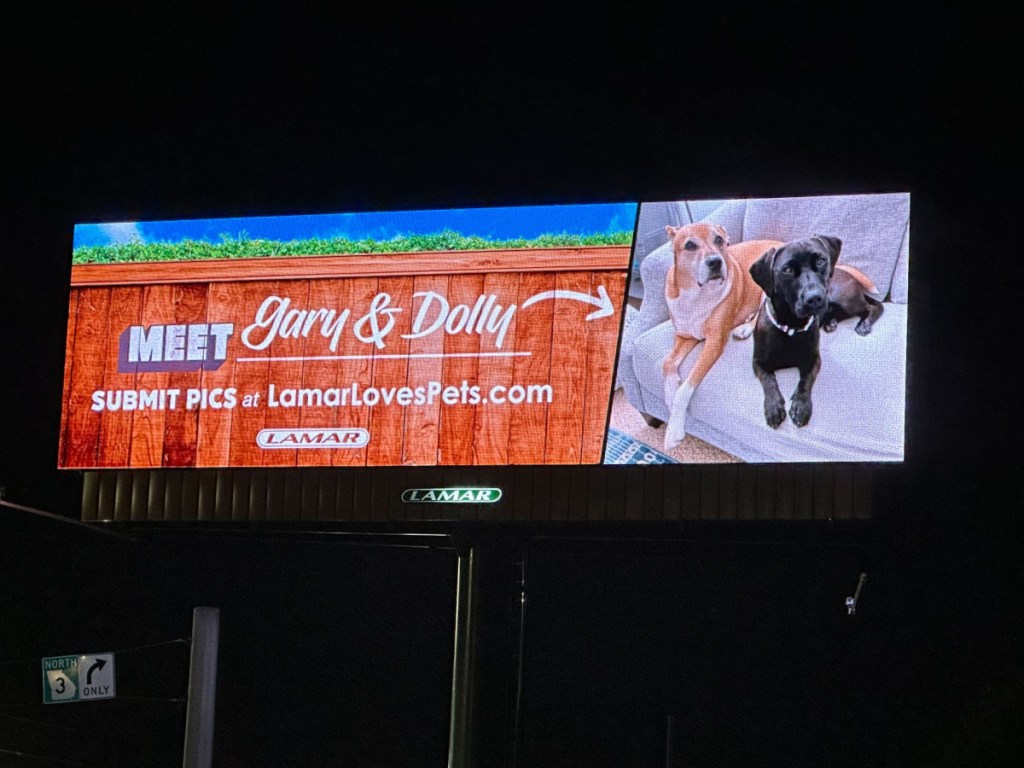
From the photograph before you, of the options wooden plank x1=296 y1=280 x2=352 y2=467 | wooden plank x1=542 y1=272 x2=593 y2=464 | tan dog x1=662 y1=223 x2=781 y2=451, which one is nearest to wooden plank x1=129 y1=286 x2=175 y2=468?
wooden plank x1=296 y1=280 x2=352 y2=467

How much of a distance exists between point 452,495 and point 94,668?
407cm

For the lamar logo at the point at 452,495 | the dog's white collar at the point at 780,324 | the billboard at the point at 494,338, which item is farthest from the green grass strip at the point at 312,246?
the lamar logo at the point at 452,495

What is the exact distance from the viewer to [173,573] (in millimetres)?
20422

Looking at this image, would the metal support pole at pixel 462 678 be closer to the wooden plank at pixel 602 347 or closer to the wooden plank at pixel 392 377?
the wooden plank at pixel 392 377

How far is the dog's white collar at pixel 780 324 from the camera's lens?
Result: 16.1 m

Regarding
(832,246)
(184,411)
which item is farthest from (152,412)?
(832,246)

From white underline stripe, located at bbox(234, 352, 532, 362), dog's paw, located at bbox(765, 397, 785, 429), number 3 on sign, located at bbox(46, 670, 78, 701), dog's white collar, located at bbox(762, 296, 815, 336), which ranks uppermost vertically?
dog's white collar, located at bbox(762, 296, 815, 336)

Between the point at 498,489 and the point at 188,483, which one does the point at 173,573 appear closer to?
the point at 188,483

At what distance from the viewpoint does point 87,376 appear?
57.1 ft

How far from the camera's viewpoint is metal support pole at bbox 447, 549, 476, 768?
1642 centimetres

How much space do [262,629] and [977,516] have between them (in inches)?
314

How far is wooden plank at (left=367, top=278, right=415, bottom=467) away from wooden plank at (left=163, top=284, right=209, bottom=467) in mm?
1764

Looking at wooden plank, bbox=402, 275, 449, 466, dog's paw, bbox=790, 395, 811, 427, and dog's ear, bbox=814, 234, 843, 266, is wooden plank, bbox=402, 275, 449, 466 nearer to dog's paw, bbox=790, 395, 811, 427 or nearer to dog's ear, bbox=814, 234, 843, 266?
dog's paw, bbox=790, 395, 811, 427

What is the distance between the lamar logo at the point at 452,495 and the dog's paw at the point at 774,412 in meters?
2.52
